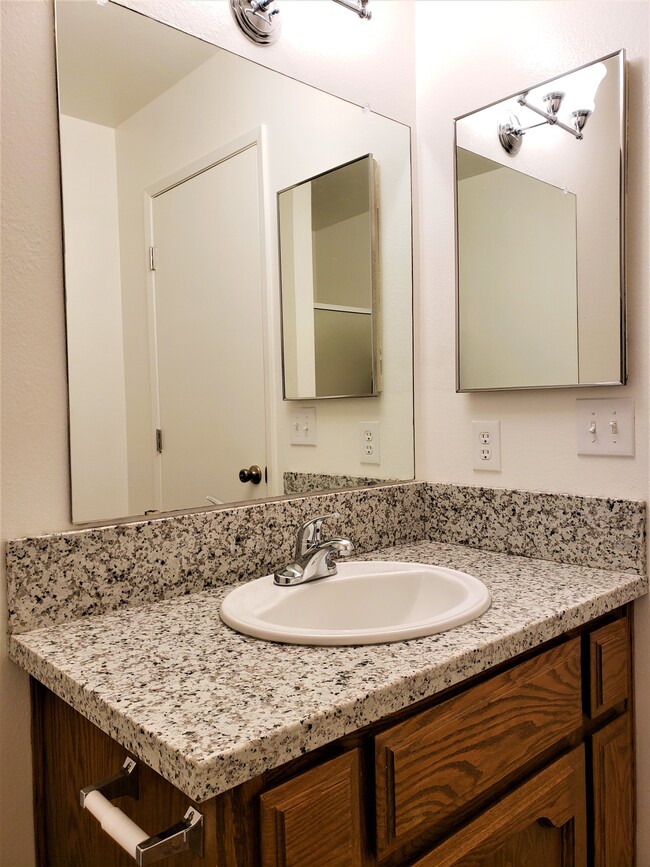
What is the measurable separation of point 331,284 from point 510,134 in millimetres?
479

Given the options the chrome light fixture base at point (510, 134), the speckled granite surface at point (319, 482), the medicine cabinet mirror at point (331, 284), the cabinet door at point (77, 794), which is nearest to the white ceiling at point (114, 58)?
the medicine cabinet mirror at point (331, 284)

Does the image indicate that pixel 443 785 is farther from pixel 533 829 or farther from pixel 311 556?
pixel 311 556

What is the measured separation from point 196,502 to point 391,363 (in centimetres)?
59

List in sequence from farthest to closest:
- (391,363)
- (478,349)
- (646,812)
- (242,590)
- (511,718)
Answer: (391,363) < (478,349) < (646,812) < (242,590) < (511,718)

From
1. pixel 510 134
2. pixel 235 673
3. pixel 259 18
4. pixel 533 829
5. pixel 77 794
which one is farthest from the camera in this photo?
pixel 510 134

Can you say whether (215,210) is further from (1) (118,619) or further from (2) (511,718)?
(2) (511,718)

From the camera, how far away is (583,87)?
120 cm

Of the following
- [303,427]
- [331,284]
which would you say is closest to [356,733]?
[303,427]

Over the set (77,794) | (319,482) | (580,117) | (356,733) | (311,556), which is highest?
(580,117)

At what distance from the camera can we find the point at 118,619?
3.22ft

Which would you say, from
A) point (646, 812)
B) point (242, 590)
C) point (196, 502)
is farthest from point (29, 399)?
point (646, 812)

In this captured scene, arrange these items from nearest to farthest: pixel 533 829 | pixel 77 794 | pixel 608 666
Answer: pixel 77 794 < pixel 533 829 < pixel 608 666

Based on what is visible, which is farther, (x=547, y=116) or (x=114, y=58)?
(x=547, y=116)

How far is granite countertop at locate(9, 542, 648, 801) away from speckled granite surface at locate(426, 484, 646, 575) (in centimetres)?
10
